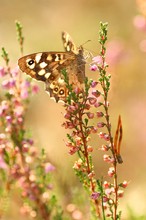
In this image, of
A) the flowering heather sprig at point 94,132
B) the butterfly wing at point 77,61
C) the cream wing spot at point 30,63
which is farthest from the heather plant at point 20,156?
the flowering heather sprig at point 94,132

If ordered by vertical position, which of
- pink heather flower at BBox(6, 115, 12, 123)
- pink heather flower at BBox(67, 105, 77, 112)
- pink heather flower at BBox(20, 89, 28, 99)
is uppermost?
pink heather flower at BBox(20, 89, 28, 99)

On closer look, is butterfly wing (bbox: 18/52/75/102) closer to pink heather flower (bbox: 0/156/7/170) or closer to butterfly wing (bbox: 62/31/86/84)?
butterfly wing (bbox: 62/31/86/84)

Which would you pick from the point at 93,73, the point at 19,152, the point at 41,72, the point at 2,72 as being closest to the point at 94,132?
the point at 41,72

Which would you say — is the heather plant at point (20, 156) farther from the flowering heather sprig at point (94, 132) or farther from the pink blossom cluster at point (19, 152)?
the flowering heather sprig at point (94, 132)

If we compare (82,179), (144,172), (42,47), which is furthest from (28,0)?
(82,179)

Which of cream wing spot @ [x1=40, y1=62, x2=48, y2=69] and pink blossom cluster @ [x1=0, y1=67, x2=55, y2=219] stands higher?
cream wing spot @ [x1=40, y1=62, x2=48, y2=69]

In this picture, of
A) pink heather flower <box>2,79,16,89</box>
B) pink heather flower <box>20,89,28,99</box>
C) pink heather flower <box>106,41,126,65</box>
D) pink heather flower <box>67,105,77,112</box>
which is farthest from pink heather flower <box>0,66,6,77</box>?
pink heather flower <box>106,41,126,65</box>

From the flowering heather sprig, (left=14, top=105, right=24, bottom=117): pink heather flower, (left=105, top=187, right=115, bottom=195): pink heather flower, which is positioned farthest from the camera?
(left=14, top=105, right=24, bottom=117): pink heather flower

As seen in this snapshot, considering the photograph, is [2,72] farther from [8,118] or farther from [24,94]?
[8,118]
